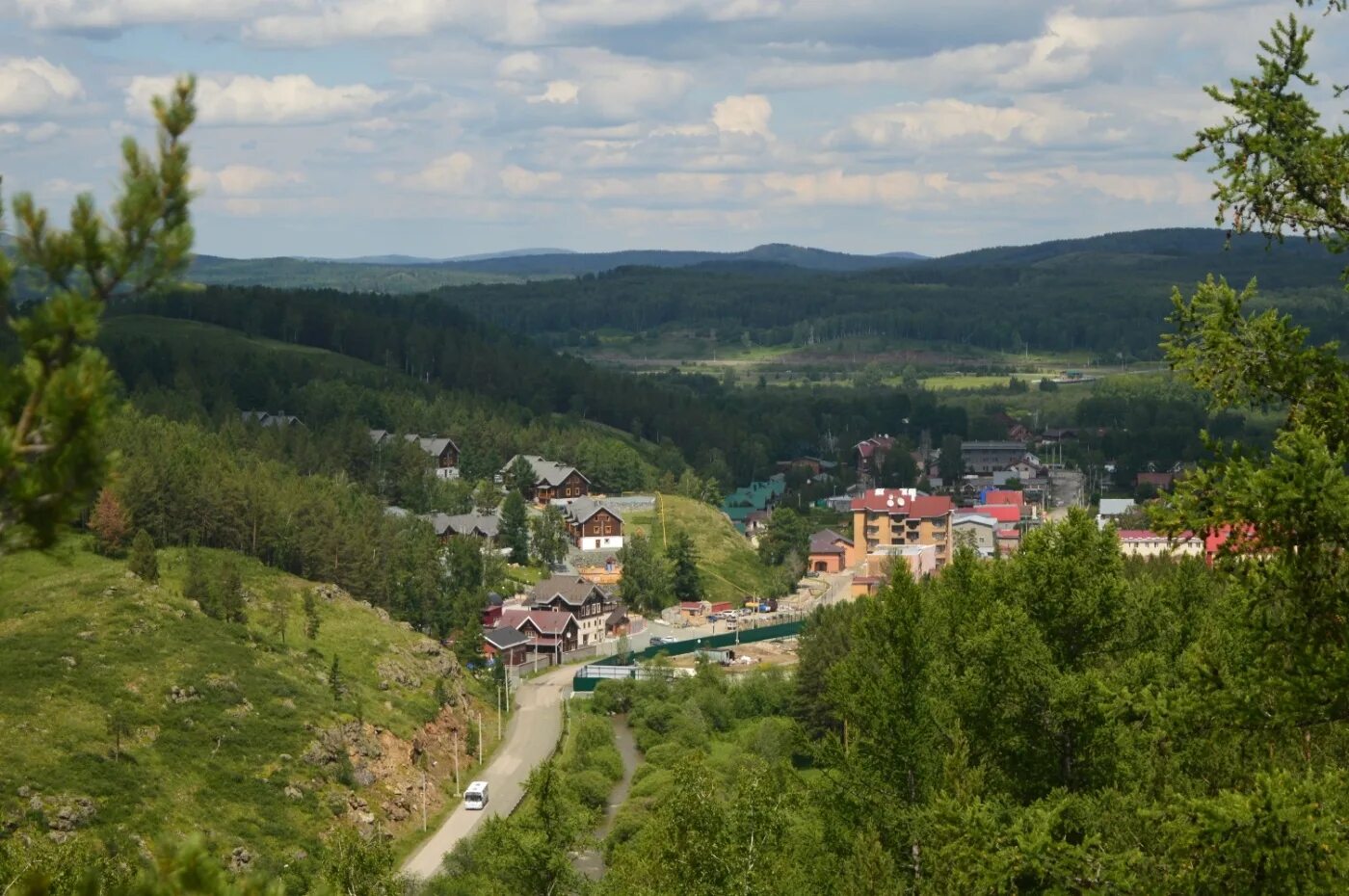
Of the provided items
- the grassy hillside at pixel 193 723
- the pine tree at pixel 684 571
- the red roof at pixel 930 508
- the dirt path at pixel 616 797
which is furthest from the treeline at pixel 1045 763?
the red roof at pixel 930 508

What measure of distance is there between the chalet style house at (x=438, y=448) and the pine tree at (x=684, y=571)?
23563 mm

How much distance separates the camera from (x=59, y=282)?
272 inches

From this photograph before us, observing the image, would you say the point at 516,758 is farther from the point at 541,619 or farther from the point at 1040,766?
the point at 1040,766

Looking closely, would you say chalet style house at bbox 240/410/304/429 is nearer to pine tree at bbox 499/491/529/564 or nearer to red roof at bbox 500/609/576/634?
pine tree at bbox 499/491/529/564

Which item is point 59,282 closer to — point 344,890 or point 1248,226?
point 1248,226

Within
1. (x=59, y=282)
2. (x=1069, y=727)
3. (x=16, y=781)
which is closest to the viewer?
(x=59, y=282)

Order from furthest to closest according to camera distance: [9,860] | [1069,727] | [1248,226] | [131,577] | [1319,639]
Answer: [131,577] → [9,860] → [1069,727] → [1248,226] → [1319,639]

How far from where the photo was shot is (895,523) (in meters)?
95.2

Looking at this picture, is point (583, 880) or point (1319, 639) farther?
point (583, 880)

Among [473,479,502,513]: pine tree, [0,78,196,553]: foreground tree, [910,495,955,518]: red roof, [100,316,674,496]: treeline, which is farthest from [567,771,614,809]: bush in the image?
[910,495,955,518]: red roof

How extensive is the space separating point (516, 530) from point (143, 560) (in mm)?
32050

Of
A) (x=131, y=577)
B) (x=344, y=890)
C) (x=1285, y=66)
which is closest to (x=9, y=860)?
(x=344, y=890)

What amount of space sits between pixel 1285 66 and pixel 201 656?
42.7m

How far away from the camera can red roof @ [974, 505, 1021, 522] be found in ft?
336
